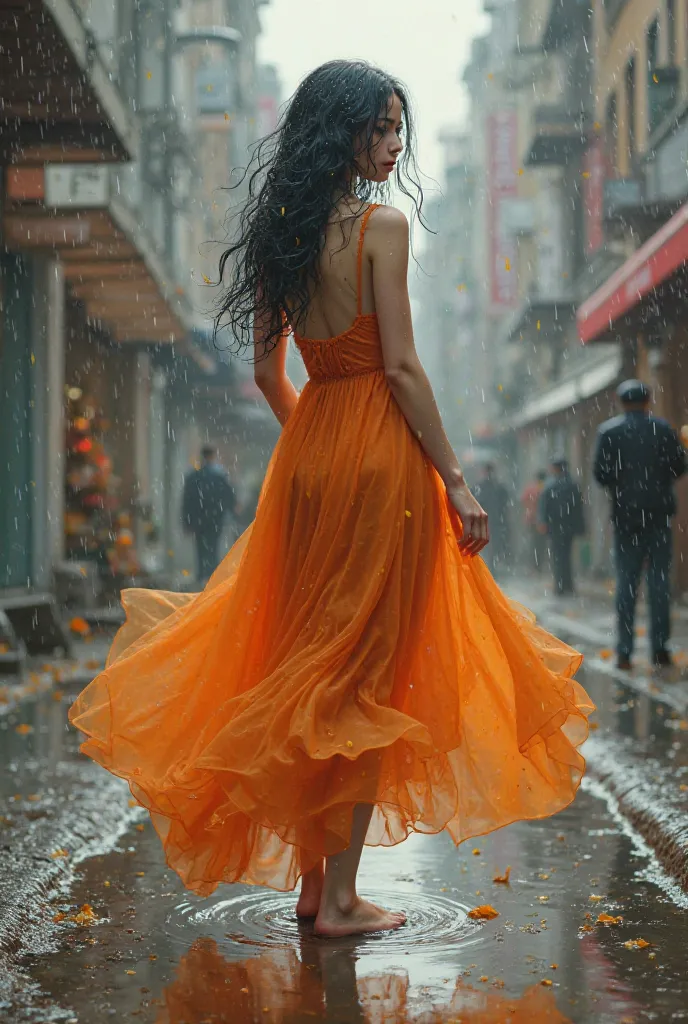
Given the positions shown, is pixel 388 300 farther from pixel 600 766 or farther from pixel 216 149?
pixel 216 149

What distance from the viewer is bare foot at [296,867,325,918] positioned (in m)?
3.71

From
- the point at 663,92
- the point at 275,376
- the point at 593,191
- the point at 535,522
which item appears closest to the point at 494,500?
the point at 535,522

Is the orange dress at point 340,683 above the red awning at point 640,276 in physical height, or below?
below

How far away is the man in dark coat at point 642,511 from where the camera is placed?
955 cm

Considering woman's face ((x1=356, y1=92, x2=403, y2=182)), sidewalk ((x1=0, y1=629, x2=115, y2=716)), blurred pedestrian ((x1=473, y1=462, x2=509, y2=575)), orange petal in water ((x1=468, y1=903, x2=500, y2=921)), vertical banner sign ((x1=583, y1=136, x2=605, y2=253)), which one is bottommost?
sidewalk ((x1=0, y1=629, x2=115, y2=716))

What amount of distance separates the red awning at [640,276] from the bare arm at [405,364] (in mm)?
9827

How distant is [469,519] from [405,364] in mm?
413

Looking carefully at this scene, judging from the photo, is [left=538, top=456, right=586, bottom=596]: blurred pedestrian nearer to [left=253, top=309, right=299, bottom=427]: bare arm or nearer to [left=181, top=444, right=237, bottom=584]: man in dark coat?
[left=181, top=444, right=237, bottom=584]: man in dark coat

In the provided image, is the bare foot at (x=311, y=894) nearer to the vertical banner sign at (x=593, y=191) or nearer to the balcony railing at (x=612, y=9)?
the balcony railing at (x=612, y=9)

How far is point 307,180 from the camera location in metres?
3.61

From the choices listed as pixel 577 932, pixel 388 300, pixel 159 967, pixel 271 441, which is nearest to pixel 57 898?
pixel 159 967

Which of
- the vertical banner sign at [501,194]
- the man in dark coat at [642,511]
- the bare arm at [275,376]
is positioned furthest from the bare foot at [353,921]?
the vertical banner sign at [501,194]

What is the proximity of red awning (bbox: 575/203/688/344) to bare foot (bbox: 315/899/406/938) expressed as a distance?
10.2m

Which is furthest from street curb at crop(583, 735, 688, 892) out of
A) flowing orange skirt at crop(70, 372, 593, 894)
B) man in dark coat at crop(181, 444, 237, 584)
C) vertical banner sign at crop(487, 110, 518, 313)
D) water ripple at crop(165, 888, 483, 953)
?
vertical banner sign at crop(487, 110, 518, 313)
